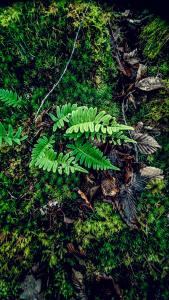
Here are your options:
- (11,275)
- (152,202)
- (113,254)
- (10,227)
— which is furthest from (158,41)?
(11,275)

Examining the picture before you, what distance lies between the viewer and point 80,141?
10.3 ft

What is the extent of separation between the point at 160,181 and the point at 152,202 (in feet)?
0.94

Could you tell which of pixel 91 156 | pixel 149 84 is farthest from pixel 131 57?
pixel 91 156

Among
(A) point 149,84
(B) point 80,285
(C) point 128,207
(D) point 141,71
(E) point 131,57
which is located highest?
(E) point 131,57

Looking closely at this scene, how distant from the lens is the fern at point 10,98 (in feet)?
10.3

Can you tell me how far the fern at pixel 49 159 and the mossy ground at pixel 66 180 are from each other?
0.34 m

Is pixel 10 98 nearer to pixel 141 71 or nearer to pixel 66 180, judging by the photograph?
pixel 66 180

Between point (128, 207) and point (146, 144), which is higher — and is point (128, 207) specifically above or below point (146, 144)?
below

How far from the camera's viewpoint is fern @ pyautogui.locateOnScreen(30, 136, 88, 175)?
9.41 feet

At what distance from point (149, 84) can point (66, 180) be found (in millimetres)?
1691

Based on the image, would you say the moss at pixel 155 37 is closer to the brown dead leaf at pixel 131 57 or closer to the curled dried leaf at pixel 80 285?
the brown dead leaf at pixel 131 57

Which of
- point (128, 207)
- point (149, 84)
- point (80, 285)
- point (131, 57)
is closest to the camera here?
point (80, 285)

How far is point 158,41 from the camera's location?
132 inches

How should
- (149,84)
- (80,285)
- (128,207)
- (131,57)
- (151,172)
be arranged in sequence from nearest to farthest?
1. (80,285)
2. (128,207)
3. (151,172)
4. (149,84)
5. (131,57)
